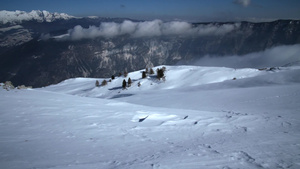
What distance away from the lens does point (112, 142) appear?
841 cm

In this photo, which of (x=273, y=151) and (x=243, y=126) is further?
(x=243, y=126)

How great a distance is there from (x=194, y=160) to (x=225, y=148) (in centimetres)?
165

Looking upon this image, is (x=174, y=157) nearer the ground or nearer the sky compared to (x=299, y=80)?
nearer the sky

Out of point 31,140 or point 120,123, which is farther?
point 120,123

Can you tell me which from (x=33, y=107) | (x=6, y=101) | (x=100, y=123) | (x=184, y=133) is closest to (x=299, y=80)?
(x=184, y=133)

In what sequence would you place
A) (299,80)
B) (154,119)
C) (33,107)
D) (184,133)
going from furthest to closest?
(299,80) → (33,107) → (154,119) → (184,133)

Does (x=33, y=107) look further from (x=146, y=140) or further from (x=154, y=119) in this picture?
(x=146, y=140)

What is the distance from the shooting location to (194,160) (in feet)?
19.8

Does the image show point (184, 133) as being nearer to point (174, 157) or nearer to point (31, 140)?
point (174, 157)

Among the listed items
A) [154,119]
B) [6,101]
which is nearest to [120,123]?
[154,119]

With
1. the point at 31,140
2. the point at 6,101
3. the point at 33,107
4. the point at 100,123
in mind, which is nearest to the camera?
the point at 31,140

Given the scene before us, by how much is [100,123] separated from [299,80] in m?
40.5

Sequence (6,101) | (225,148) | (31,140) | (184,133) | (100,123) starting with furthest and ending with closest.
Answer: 1. (6,101)
2. (100,123)
3. (184,133)
4. (31,140)
5. (225,148)

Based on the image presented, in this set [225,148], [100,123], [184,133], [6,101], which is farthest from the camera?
[6,101]
